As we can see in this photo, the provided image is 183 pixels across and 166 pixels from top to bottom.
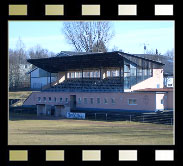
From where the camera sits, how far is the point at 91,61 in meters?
45.9

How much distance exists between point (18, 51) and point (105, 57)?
35.3 m

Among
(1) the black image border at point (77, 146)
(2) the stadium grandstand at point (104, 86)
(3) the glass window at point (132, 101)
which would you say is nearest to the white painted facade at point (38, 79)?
(2) the stadium grandstand at point (104, 86)

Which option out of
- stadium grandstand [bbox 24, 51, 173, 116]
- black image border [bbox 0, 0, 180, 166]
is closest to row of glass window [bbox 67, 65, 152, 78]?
stadium grandstand [bbox 24, 51, 173, 116]

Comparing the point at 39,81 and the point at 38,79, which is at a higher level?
the point at 38,79

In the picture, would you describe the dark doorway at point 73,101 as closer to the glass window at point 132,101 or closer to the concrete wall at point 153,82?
the concrete wall at point 153,82

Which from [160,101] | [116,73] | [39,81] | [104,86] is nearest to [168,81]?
[116,73]

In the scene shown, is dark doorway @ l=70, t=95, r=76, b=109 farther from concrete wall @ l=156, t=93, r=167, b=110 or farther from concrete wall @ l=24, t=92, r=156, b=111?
concrete wall @ l=156, t=93, r=167, b=110

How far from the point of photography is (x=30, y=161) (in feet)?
15.0

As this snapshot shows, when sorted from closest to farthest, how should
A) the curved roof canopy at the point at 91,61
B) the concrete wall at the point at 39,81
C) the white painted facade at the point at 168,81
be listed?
the curved roof canopy at the point at 91,61
the white painted facade at the point at 168,81
the concrete wall at the point at 39,81

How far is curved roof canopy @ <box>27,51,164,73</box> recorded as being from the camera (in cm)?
4284

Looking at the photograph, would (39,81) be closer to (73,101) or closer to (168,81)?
(73,101)

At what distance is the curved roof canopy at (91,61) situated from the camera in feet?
141
